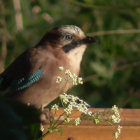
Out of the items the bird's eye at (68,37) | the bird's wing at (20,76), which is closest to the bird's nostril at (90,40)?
the bird's eye at (68,37)

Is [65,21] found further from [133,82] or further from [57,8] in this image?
[133,82]

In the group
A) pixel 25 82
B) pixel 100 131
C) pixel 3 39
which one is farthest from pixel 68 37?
pixel 100 131

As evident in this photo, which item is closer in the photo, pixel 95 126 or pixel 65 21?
pixel 95 126

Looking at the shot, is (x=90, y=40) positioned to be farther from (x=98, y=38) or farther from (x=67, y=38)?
(x=98, y=38)

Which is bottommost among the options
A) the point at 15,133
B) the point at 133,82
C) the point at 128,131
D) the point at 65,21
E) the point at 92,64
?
the point at 133,82

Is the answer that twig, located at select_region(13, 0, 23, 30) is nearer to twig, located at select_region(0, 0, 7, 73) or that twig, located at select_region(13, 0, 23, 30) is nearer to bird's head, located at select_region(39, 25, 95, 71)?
twig, located at select_region(0, 0, 7, 73)

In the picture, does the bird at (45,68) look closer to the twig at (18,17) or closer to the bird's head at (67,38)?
the bird's head at (67,38)

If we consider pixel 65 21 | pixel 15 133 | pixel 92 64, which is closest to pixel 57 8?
pixel 65 21

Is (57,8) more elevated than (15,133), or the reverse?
(15,133)

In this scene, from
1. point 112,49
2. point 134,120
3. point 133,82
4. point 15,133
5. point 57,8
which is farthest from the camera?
point 57,8
